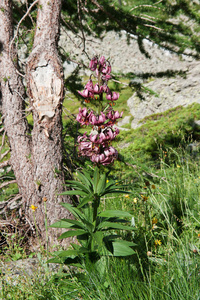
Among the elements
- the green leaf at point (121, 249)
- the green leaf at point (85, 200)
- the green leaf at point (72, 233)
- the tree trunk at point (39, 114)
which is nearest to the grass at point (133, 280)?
→ the green leaf at point (121, 249)

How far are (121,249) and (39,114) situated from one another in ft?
5.28

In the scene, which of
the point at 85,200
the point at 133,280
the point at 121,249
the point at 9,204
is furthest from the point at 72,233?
the point at 9,204

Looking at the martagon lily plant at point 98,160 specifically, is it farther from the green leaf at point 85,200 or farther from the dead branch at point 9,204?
the dead branch at point 9,204

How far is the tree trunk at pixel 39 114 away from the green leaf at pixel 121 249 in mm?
991

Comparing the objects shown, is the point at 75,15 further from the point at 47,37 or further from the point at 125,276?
the point at 125,276

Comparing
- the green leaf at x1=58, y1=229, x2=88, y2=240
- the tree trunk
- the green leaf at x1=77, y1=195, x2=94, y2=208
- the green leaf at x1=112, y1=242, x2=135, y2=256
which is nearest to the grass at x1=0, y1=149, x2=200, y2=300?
the green leaf at x1=112, y1=242, x2=135, y2=256

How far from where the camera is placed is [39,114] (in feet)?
8.43

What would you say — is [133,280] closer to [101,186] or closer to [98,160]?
[101,186]

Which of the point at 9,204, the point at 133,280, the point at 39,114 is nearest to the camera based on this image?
the point at 133,280

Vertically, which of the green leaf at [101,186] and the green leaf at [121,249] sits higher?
the green leaf at [101,186]

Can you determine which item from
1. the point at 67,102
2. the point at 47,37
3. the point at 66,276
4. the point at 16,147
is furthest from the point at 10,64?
the point at 67,102

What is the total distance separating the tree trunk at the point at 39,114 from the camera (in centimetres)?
256

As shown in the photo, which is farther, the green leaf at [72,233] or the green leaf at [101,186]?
the green leaf at [101,186]

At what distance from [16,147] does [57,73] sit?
3.49 ft
